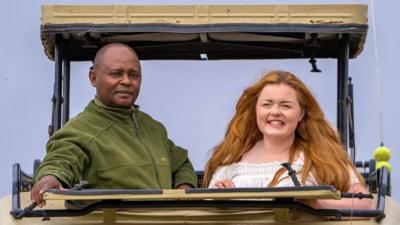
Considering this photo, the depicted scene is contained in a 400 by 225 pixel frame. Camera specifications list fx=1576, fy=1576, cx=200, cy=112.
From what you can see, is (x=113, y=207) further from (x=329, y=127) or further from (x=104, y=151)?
(x=329, y=127)

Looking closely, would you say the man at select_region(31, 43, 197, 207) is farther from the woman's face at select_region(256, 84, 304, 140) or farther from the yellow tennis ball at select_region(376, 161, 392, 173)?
the yellow tennis ball at select_region(376, 161, 392, 173)

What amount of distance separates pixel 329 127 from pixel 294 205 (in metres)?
1.18

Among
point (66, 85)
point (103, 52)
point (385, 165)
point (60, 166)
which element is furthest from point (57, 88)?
point (385, 165)

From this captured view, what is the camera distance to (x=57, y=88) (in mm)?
11430

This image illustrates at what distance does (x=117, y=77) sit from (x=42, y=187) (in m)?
1.43

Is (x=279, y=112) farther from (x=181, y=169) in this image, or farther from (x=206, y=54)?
(x=206, y=54)

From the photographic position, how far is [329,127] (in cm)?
1038

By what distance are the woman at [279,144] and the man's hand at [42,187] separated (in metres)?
1.11

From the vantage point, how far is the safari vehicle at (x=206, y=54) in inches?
368

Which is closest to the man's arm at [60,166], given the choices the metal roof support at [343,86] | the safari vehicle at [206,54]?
the safari vehicle at [206,54]

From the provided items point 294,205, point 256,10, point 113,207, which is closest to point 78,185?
point 113,207

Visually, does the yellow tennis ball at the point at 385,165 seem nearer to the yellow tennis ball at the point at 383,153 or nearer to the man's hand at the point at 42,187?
the yellow tennis ball at the point at 383,153

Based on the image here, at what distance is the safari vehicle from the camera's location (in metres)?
9.34

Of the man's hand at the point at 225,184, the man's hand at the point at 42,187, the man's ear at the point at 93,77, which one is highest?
the man's ear at the point at 93,77
